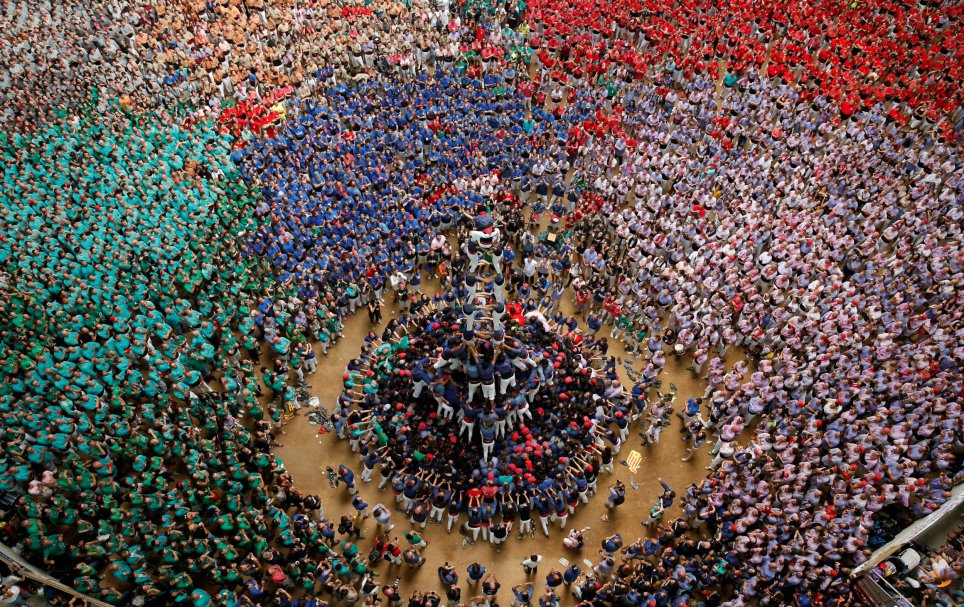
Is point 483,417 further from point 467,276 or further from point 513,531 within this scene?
point 467,276

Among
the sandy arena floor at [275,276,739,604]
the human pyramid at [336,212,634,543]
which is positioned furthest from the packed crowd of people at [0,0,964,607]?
the sandy arena floor at [275,276,739,604]

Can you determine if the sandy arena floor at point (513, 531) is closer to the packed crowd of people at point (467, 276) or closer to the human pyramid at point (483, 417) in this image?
the human pyramid at point (483, 417)

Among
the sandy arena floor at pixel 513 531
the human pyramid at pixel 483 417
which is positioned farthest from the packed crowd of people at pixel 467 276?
the sandy arena floor at pixel 513 531

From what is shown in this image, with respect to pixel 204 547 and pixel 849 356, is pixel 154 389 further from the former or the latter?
pixel 849 356

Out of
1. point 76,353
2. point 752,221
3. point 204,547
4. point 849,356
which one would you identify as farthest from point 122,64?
point 849,356

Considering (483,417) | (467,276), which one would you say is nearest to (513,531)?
(483,417)

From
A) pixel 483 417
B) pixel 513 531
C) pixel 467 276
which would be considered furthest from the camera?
pixel 467 276

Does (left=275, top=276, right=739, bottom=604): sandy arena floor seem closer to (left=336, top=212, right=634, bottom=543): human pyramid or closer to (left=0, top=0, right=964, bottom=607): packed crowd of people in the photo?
(left=336, top=212, right=634, bottom=543): human pyramid
